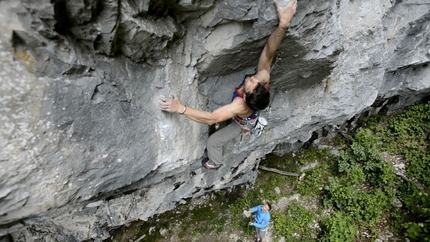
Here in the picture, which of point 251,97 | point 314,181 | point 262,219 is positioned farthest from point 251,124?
point 314,181

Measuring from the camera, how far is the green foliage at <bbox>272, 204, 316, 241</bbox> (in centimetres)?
708

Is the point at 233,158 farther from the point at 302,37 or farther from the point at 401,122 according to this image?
the point at 401,122

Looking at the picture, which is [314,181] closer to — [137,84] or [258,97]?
[258,97]

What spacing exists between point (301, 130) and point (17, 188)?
5.02 m

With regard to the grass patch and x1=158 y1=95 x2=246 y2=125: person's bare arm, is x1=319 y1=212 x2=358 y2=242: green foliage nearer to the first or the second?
the grass patch

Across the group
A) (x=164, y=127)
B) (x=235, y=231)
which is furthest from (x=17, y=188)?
(x=235, y=231)

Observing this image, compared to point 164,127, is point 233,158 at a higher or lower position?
lower

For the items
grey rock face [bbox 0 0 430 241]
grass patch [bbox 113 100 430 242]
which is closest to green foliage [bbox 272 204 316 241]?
grass patch [bbox 113 100 430 242]

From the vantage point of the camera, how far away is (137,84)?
3.26 m

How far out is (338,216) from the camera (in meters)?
7.05

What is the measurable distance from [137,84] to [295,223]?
5923mm

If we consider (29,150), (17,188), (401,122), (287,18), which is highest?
(287,18)

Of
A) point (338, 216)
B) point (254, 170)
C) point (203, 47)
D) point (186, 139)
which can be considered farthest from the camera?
point (254, 170)

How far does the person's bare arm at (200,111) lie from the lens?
3.37 m
